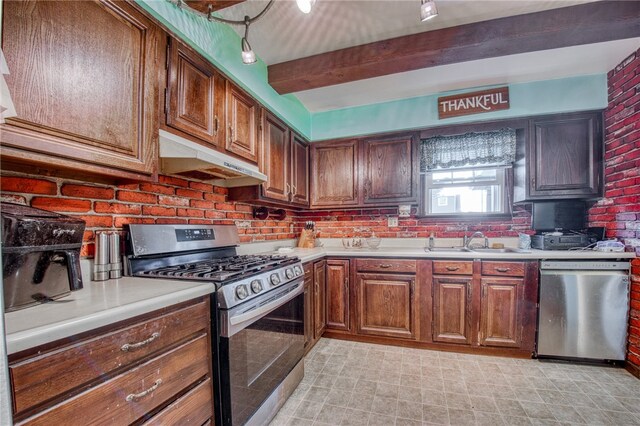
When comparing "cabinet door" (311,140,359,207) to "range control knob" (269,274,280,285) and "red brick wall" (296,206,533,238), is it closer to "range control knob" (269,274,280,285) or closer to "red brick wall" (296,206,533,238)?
"red brick wall" (296,206,533,238)

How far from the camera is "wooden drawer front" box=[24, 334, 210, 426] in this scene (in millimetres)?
740

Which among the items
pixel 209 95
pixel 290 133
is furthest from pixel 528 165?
pixel 209 95

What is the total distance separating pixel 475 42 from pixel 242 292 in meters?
2.21

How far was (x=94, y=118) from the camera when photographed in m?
1.09

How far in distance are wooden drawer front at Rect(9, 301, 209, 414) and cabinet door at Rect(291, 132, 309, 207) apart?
1854 mm

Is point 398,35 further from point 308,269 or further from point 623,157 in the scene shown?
point 623,157

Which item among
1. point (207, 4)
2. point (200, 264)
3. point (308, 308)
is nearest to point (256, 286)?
point (200, 264)

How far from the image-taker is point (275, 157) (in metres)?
2.47

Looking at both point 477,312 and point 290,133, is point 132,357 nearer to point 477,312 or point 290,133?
point 290,133

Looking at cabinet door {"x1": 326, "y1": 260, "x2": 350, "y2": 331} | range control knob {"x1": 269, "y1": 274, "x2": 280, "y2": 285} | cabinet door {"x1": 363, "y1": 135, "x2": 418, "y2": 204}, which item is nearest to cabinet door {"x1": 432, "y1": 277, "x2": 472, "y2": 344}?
cabinet door {"x1": 326, "y1": 260, "x2": 350, "y2": 331}

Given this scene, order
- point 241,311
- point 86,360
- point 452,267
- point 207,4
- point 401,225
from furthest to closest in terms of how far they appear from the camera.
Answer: point 401,225 < point 452,267 < point 207,4 < point 241,311 < point 86,360

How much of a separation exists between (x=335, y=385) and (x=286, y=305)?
731 millimetres

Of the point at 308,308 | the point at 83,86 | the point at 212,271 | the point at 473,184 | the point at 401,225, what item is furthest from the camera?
the point at 401,225

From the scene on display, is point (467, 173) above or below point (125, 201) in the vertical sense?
above
